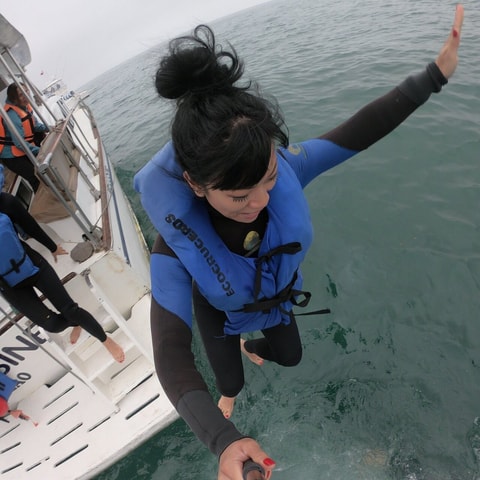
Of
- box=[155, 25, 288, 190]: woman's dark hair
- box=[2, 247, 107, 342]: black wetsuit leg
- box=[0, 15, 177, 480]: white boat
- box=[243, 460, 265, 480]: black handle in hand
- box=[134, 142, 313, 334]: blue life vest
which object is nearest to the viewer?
box=[243, 460, 265, 480]: black handle in hand

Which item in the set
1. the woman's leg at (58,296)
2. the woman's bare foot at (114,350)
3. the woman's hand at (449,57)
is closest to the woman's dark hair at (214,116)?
the woman's hand at (449,57)

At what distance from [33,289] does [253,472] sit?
106 inches

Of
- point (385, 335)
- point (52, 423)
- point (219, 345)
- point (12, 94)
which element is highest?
point (12, 94)

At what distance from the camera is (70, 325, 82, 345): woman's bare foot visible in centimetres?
319

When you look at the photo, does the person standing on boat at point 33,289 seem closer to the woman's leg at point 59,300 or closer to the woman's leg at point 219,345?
the woman's leg at point 59,300

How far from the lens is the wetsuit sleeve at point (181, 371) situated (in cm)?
128

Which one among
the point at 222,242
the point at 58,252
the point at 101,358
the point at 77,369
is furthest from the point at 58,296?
the point at 222,242

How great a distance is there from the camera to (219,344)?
2502 mm

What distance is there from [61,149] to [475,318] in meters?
4.80

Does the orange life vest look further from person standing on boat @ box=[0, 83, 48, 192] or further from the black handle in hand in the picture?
the black handle in hand

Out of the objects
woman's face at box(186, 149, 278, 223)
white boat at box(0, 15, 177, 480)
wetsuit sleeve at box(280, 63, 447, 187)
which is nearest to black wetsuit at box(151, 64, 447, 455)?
wetsuit sleeve at box(280, 63, 447, 187)

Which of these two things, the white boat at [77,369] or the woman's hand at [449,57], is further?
the white boat at [77,369]

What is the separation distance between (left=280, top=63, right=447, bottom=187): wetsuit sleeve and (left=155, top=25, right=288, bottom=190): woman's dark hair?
0.64 meters

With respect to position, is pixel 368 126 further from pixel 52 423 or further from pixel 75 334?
pixel 52 423
